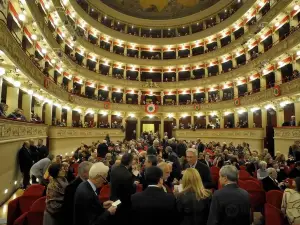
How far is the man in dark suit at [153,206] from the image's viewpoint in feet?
8.89

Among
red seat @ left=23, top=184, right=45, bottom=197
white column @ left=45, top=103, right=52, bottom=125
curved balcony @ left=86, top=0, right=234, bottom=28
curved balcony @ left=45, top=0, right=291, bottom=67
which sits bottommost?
red seat @ left=23, top=184, right=45, bottom=197

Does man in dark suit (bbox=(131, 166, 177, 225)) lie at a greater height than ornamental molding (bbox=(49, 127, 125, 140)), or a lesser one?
lesser

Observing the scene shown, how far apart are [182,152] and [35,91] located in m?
10.9

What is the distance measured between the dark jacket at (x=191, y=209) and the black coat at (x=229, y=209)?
140mm

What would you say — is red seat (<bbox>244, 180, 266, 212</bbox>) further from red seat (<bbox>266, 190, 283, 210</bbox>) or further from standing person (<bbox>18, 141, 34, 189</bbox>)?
standing person (<bbox>18, 141, 34, 189</bbox>)

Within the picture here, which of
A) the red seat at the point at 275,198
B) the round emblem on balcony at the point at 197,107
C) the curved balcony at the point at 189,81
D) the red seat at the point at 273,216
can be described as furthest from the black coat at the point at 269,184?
the round emblem on balcony at the point at 197,107

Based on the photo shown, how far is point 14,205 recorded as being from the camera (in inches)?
178

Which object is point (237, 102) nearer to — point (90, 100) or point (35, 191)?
point (90, 100)

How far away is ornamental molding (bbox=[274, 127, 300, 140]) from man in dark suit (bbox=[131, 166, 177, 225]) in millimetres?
13808

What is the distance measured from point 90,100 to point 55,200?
24804 millimetres

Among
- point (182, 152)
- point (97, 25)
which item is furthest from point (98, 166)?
point (97, 25)

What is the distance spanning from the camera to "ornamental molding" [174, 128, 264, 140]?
19.6 m

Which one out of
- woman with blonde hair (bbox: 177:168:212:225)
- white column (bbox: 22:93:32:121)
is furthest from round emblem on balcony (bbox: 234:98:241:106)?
woman with blonde hair (bbox: 177:168:212:225)

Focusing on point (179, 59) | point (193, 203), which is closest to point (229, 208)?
point (193, 203)
